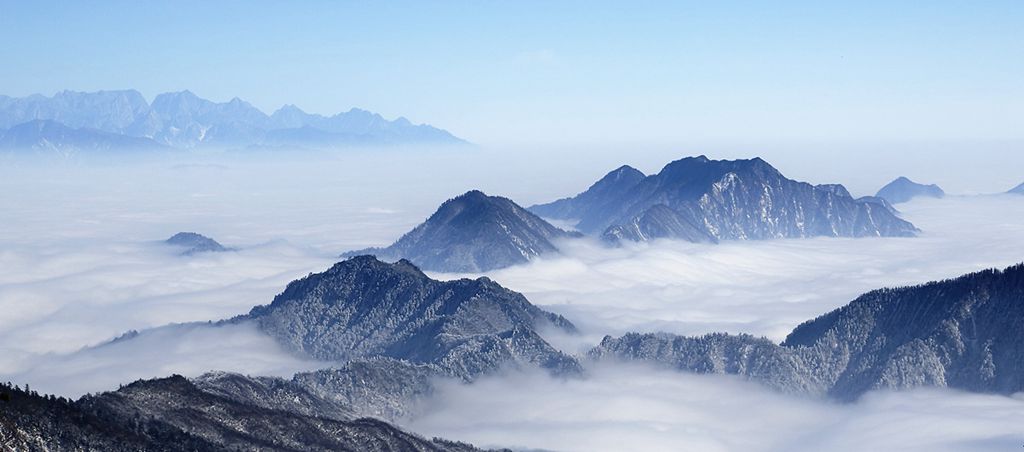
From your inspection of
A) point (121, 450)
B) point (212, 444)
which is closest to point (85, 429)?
point (121, 450)

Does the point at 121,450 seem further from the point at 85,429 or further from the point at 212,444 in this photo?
the point at 212,444

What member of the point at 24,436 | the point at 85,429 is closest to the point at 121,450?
the point at 85,429

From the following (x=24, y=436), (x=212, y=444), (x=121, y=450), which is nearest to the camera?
(x=24, y=436)

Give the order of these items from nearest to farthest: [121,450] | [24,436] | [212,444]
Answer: [24,436] → [121,450] → [212,444]

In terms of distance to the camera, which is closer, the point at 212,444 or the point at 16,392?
the point at 16,392

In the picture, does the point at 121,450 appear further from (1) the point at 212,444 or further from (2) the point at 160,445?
(1) the point at 212,444

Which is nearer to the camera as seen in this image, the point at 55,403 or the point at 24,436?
the point at 24,436

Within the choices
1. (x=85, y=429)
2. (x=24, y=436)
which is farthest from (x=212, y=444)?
(x=24, y=436)
